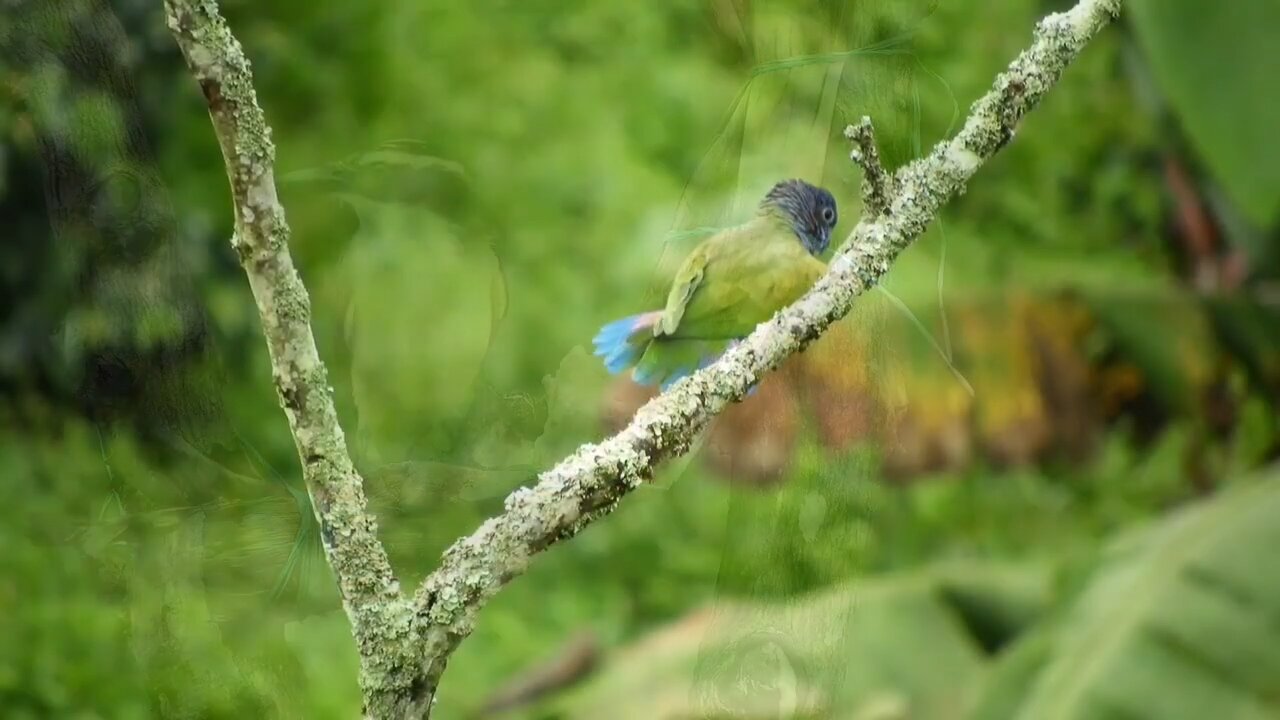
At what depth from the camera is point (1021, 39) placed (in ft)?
5.06

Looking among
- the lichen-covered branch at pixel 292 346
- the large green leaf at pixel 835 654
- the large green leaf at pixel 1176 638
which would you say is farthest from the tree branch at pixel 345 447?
the large green leaf at pixel 1176 638

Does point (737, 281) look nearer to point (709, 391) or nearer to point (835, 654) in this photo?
point (709, 391)

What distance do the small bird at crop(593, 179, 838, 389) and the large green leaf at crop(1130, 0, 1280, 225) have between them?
61cm

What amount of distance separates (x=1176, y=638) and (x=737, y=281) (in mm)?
607

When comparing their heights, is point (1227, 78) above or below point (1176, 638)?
above

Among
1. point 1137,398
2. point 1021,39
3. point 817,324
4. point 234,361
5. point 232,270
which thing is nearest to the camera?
point 817,324

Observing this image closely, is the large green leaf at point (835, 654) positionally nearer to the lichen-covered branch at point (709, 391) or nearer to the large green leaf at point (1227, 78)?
the lichen-covered branch at point (709, 391)

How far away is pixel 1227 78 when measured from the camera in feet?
2.87

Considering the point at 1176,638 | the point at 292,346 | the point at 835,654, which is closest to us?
the point at 292,346

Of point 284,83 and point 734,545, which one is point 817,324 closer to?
point 734,545

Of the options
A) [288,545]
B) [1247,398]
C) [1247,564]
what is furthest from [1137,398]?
[288,545]

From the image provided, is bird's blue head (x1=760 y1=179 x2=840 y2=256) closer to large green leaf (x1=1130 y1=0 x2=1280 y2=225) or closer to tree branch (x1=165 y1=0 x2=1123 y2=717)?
tree branch (x1=165 y1=0 x2=1123 y2=717)

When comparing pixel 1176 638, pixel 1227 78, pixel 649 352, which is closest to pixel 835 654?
pixel 649 352

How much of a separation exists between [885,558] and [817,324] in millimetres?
1111
